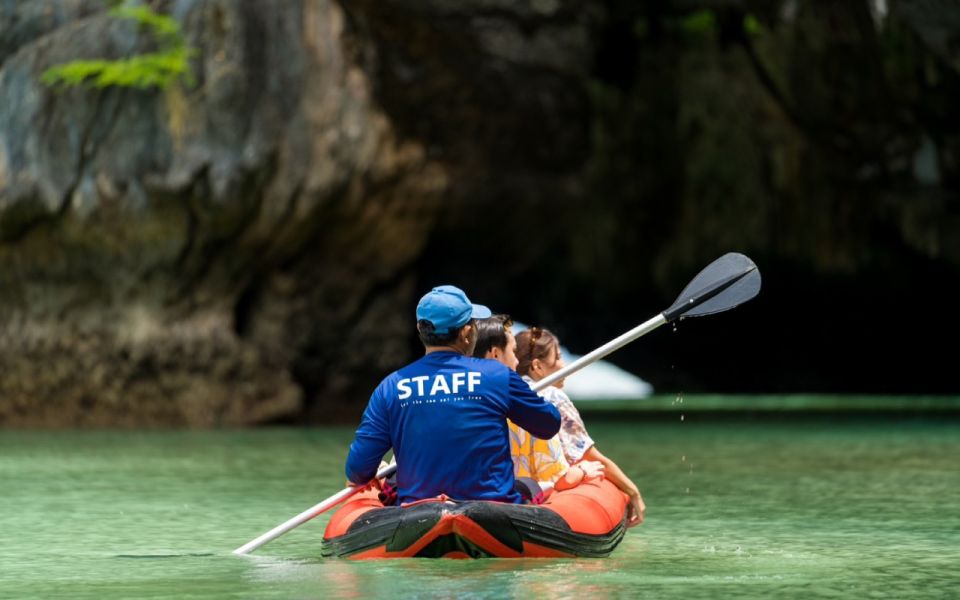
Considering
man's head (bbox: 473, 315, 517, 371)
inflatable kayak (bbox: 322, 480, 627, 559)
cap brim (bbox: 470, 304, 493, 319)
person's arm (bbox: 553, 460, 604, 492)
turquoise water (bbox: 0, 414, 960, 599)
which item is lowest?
turquoise water (bbox: 0, 414, 960, 599)

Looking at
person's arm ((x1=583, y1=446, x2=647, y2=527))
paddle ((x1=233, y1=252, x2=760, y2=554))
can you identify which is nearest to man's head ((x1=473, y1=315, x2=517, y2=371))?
paddle ((x1=233, y1=252, x2=760, y2=554))

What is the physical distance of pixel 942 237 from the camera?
26141 mm

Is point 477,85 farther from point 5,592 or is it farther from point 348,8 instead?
point 5,592

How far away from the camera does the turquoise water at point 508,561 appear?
21.2ft

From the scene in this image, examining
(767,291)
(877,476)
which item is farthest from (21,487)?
(767,291)

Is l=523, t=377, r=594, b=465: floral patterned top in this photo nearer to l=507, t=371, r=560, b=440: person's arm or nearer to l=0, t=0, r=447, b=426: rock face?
l=507, t=371, r=560, b=440: person's arm

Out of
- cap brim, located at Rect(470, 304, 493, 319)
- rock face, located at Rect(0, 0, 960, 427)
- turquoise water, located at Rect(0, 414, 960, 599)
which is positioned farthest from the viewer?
rock face, located at Rect(0, 0, 960, 427)

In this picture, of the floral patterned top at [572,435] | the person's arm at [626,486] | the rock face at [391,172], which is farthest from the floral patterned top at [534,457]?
the rock face at [391,172]

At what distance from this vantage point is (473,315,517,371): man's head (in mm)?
7594

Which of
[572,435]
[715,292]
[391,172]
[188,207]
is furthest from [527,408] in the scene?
[391,172]

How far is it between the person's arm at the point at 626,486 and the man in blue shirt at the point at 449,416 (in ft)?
3.76

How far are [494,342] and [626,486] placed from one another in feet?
3.88

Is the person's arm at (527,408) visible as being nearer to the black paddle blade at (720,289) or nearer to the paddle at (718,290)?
the paddle at (718,290)

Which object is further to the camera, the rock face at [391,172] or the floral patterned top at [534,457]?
the rock face at [391,172]
